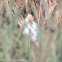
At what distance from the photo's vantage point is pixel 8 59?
97 centimetres

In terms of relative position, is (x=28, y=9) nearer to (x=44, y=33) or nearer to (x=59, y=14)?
(x=59, y=14)

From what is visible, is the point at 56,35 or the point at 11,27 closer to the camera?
the point at 56,35

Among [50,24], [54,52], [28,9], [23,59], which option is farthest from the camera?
[28,9]

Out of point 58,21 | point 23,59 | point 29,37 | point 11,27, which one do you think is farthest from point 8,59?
point 58,21

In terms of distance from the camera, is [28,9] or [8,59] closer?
[8,59]

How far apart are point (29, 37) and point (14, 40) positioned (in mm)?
91

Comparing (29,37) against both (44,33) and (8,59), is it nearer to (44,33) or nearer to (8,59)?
(44,33)

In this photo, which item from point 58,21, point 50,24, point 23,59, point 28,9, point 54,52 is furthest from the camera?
point 28,9

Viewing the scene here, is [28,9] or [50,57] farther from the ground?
[28,9]

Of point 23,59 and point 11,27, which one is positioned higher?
point 11,27

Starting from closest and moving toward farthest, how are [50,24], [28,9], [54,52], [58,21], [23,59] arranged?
[54,52]
[23,59]
[50,24]
[58,21]
[28,9]

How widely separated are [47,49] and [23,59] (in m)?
0.16

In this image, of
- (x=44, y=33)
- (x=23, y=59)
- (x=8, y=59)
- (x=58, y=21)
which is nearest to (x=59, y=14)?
(x=58, y=21)

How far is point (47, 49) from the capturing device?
962 mm
